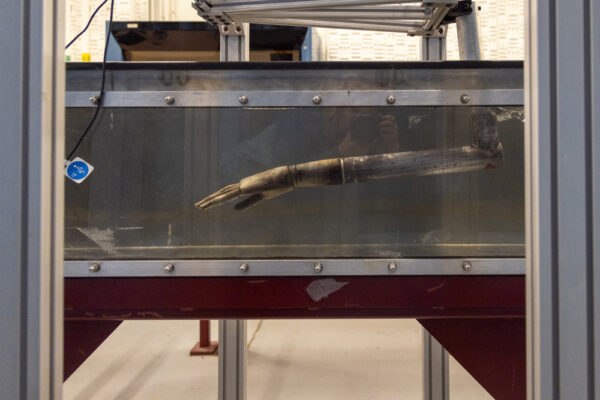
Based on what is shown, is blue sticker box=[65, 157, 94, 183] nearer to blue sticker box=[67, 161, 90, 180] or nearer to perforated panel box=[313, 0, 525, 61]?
blue sticker box=[67, 161, 90, 180]

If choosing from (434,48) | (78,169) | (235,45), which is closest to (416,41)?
(434,48)

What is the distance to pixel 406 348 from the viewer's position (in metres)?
2.39

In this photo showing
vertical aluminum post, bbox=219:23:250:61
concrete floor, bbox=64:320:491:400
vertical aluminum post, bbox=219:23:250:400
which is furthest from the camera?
concrete floor, bbox=64:320:491:400

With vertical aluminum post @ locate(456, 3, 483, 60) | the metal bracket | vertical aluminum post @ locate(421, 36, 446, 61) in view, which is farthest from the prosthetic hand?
the metal bracket

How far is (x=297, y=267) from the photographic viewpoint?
76cm

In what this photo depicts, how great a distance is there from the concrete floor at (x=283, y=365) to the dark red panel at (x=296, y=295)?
1.27 m

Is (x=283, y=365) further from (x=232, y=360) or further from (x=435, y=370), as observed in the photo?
(x=435, y=370)

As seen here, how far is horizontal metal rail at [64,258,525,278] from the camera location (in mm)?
755

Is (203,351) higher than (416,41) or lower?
lower

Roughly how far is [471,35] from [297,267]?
2.33 feet

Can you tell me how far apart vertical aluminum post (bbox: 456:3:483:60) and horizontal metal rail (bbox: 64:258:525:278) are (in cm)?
52

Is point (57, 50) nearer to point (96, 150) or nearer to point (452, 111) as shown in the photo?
point (96, 150)
